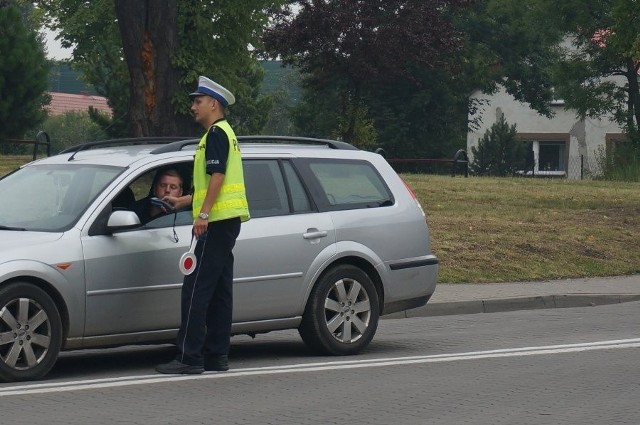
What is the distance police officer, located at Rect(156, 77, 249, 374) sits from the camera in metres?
9.55

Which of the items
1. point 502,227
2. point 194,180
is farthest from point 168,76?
point 194,180

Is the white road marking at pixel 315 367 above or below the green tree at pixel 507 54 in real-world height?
below

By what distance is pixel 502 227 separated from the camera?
2089 centimetres

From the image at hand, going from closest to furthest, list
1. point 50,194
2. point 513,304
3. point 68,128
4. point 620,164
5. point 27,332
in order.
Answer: point 27,332 → point 50,194 → point 513,304 → point 620,164 → point 68,128

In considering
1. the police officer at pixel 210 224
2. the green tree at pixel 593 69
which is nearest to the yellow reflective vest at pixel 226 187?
the police officer at pixel 210 224

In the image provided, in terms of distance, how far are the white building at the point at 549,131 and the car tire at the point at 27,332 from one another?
59.2 meters

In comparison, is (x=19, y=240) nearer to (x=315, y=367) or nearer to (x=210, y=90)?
(x=210, y=90)

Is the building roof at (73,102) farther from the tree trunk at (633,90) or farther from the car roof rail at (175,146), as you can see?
the car roof rail at (175,146)

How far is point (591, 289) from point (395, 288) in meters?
6.16

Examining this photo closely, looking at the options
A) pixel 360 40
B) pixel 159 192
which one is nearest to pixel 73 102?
pixel 360 40

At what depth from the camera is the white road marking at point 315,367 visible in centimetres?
891

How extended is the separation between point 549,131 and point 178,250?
2391 inches

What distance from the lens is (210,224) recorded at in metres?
9.59

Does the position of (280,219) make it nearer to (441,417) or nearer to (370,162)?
(370,162)
